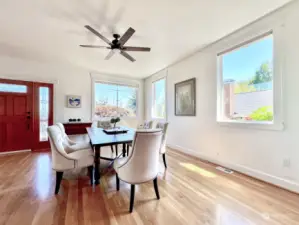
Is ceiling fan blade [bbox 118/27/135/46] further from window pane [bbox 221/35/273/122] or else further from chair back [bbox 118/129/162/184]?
window pane [bbox 221/35/273/122]

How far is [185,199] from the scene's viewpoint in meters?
1.97

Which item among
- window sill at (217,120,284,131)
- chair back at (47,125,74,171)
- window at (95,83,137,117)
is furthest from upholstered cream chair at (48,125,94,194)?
window at (95,83,137,117)

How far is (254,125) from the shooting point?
Answer: 259 cm

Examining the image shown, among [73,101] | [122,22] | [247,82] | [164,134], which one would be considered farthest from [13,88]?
[247,82]

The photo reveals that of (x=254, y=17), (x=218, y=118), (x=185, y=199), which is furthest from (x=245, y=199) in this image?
(x=254, y=17)

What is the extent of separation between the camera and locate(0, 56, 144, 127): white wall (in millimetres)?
4230

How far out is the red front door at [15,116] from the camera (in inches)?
159

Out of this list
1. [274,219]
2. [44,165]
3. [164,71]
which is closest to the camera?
[274,219]

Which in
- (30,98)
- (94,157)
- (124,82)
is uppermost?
(124,82)

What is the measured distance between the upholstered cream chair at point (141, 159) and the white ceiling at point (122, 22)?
1.85 meters

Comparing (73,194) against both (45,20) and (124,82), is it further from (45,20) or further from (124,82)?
(124,82)

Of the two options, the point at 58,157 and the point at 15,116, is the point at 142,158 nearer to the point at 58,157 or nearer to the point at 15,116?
the point at 58,157

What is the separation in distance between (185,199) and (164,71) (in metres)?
4.10

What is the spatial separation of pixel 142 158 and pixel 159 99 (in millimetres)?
4106
